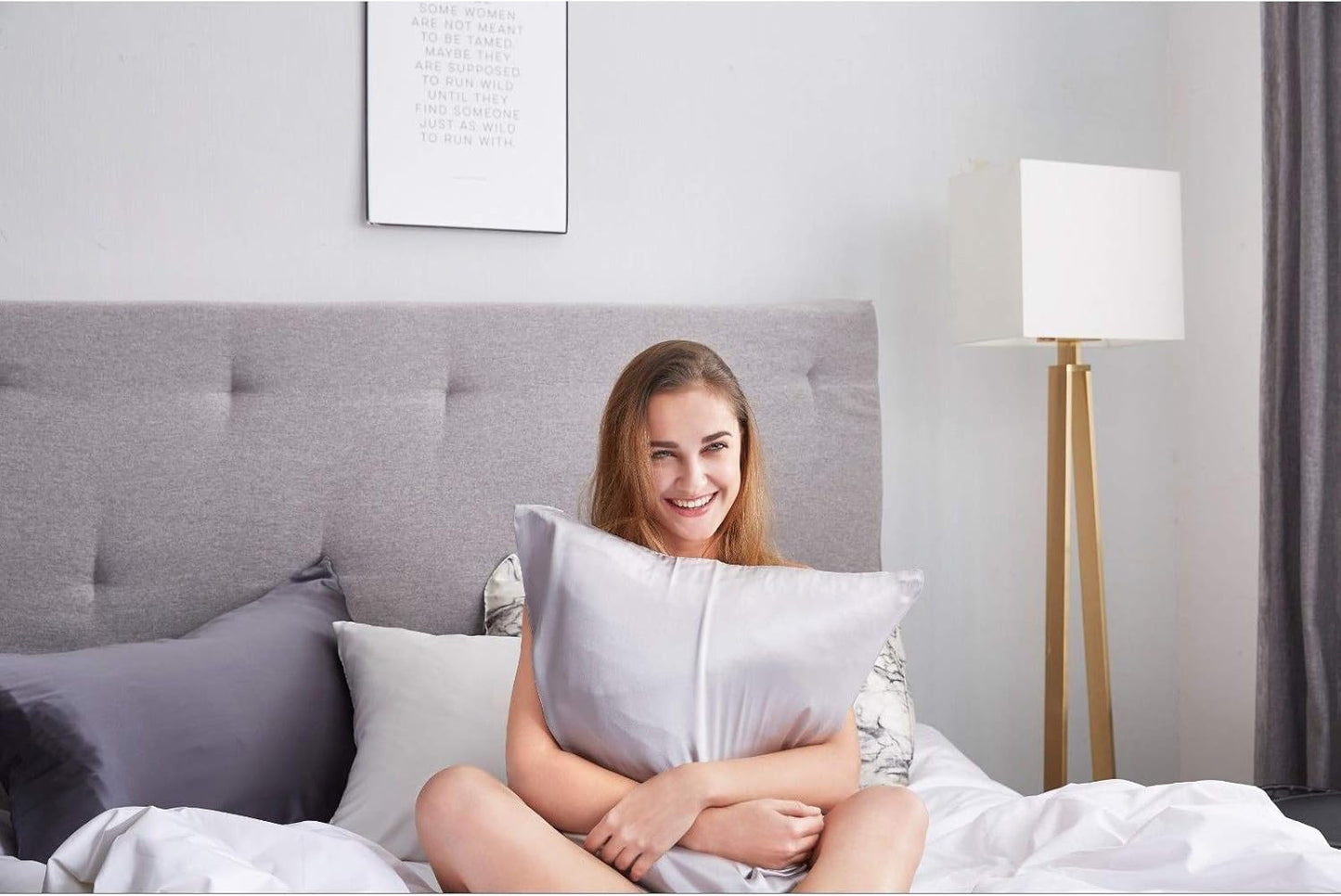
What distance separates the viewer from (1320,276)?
2.06 m

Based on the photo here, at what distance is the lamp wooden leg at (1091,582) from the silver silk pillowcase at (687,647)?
3.56 feet

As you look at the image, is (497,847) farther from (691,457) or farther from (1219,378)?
(1219,378)

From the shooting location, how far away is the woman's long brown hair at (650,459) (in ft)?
4.74

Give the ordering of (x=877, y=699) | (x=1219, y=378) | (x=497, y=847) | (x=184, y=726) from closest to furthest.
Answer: (x=497, y=847)
(x=184, y=726)
(x=877, y=699)
(x=1219, y=378)

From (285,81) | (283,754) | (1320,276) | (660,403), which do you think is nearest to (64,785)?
(283,754)

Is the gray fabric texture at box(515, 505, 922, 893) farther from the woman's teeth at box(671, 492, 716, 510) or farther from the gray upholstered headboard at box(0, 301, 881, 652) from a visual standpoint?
the gray upholstered headboard at box(0, 301, 881, 652)

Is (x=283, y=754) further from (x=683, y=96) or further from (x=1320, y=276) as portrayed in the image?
(x=1320, y=276)

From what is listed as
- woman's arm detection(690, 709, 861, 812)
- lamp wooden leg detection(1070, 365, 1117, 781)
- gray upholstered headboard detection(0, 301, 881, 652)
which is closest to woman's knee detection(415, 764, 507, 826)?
woman's arm detection(690, 709, 861, 812)

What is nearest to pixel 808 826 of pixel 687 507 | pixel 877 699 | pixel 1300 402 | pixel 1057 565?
pixel 687 507

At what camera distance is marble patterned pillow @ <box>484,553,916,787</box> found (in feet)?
5.67

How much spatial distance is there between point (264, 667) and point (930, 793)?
38.5 inches

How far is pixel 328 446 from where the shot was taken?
1.94 metres

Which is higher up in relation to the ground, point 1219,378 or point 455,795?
point 1219,378

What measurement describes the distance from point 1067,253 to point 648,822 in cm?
137
